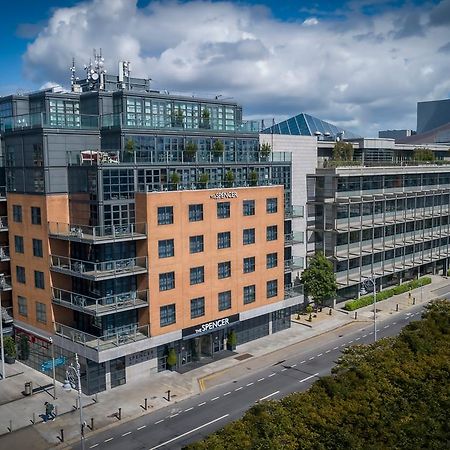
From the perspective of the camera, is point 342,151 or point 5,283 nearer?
point 5,283

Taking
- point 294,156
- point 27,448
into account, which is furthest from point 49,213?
point 294,156

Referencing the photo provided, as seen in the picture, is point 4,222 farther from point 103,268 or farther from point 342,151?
point 342,151

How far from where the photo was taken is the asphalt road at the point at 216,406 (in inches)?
1592

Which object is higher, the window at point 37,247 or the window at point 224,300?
the window at point 37,247

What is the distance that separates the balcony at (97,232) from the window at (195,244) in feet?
16.9

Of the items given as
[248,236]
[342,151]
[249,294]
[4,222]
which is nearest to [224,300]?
[249,294]

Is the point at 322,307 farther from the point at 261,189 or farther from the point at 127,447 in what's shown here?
the point at 127,447

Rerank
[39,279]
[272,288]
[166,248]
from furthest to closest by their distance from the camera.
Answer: [272,288]
[39,279]
[166,248]

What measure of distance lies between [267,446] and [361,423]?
6668mm

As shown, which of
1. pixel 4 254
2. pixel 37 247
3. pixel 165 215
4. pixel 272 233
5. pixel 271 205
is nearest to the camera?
pixel 165 215

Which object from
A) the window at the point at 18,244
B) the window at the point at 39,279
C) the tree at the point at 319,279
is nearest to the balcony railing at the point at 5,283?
the window at the point at 18,244

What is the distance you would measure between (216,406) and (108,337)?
1077cm

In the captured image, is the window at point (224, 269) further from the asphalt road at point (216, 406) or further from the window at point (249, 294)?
the asphalt road at point (216, 406)

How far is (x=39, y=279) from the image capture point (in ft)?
175
